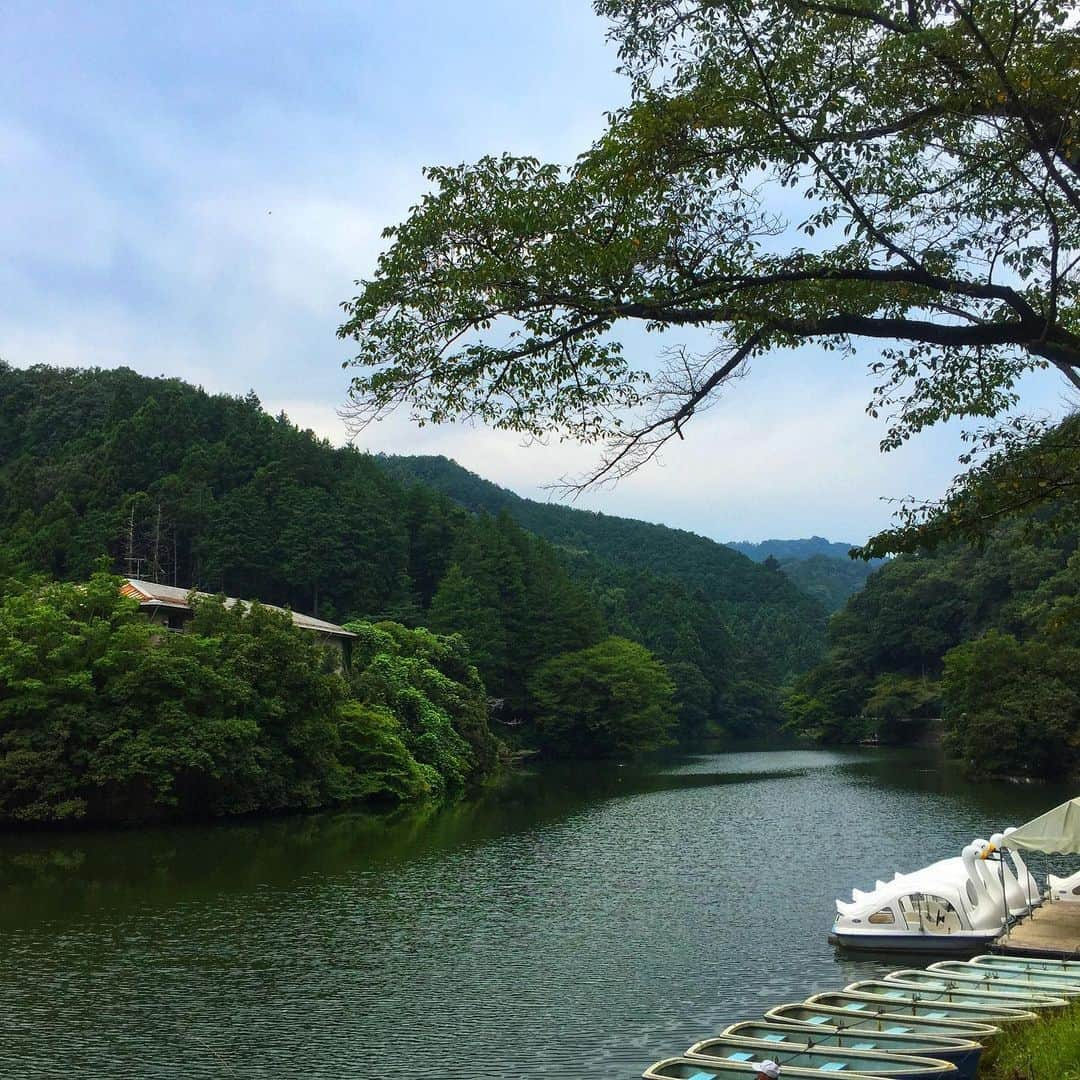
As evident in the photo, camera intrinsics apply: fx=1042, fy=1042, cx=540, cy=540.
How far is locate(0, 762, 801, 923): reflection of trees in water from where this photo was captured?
73.7ft

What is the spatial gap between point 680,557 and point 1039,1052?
455ft

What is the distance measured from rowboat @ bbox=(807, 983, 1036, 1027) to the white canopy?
612 cm

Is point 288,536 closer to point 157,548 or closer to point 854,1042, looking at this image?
point 157,548

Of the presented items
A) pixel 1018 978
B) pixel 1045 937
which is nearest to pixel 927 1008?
pixel 1018 978

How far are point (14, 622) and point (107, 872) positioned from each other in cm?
1128

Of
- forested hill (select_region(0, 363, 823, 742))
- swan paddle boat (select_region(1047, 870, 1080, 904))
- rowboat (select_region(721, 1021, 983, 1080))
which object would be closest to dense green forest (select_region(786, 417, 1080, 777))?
forested hill (select_region(0, 363, 823, 742))

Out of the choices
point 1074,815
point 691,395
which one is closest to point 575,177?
point 691,395

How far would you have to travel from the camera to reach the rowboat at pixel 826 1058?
9.06m

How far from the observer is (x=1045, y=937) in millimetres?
16672

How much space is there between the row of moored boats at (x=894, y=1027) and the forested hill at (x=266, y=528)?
5593cm

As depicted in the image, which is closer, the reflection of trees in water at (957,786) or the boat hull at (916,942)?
the boat hull at (916,942)

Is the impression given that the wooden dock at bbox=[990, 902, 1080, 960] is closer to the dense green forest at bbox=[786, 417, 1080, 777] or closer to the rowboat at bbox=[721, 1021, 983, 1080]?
the rowboat at bbox=[721, 1021, 983, 1080]

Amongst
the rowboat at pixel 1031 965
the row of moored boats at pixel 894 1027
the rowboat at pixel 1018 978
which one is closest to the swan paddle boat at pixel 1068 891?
the rowboat at pixel 1031 965

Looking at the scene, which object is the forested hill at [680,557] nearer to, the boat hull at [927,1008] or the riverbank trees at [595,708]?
the riverbank trees at [595,708]
